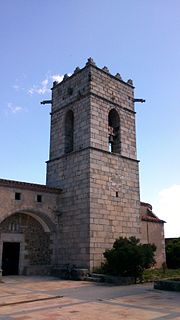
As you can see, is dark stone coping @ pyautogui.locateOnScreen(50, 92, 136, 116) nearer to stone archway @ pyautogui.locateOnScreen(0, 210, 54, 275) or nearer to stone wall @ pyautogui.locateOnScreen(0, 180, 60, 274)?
stone wall @ pyautogui.locateOnScreen(0, 180, 60, 274)

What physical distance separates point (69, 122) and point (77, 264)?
719 centimetres

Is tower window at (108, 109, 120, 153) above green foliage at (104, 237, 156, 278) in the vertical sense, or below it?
above

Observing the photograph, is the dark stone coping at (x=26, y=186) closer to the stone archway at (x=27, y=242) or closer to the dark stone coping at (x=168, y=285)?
the stone archway at (x=27, y=242)

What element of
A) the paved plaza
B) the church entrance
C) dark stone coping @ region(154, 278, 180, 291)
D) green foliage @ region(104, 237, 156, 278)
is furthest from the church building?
dark stone coping @ region(154, 278, 180, 291)

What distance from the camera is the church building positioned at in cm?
1482

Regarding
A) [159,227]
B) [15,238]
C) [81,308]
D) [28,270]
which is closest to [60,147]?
[15,238]

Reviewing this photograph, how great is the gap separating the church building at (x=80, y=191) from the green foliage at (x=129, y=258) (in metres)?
1.33

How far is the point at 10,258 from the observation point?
15352 millimetres

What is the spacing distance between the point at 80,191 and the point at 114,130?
3.99 metres

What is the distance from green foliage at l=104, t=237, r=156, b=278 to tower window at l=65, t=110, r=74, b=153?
593 centimetres

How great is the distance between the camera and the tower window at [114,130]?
17.2 metres

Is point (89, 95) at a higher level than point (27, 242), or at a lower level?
higher

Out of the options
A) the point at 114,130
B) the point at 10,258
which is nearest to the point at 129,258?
the point at 10,258

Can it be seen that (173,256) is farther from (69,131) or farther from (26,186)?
(26,186)
